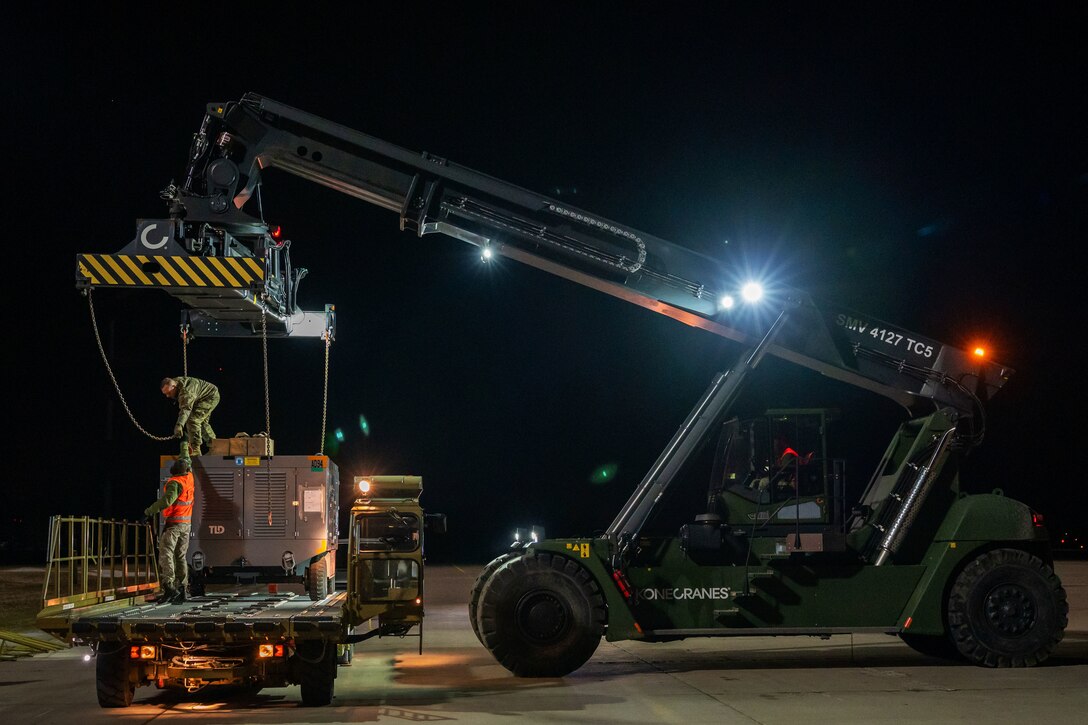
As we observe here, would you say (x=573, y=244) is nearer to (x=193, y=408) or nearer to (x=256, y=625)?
(x=193, y=408)

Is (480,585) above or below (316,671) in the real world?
above

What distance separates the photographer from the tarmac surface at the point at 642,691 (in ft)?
34.4

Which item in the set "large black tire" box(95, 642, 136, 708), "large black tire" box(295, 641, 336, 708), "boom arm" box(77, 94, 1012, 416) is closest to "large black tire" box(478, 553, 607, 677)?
"large black tire" box(295, 641, 336, 708)

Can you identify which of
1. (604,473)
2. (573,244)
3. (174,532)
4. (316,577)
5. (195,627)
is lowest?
(195,627)

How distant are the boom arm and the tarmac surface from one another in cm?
371

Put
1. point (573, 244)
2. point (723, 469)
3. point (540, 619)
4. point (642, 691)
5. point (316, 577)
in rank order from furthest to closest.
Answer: point (573, 244), point (723, 469), point (316, 577), point (540, 619), point (642, 691)

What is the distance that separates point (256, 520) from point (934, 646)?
29.8 feet

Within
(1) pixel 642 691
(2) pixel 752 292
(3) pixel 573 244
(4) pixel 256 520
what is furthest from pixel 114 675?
(2) pixel 752 292

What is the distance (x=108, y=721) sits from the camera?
33.7ft

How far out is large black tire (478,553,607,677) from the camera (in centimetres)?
1342

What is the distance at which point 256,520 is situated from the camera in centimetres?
1423

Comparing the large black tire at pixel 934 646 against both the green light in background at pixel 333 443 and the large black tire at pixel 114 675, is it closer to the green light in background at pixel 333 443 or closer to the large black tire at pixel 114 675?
the large black tire at pixel 114 675

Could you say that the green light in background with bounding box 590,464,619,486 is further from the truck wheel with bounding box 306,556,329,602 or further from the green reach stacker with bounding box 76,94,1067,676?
the truck wheel with bounding box 306,556,329,602

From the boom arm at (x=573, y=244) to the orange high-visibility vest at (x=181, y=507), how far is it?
2.57 metres
